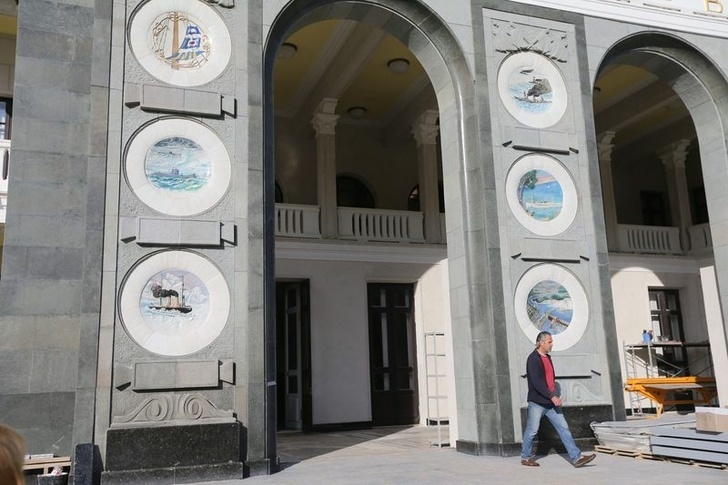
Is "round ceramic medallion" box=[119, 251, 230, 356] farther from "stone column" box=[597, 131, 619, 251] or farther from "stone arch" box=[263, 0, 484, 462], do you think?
"stone column" box=[597, 131, 619, 251]

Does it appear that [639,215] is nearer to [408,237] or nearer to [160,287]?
[408,237]

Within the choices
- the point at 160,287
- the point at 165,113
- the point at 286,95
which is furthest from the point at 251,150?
the point at 286,95

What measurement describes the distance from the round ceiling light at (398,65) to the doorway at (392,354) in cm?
513

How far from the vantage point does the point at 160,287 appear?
27.8 feet

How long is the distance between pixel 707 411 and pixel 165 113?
7877mm

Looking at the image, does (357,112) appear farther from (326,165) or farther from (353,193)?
(326,165)

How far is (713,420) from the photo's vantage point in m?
8.22

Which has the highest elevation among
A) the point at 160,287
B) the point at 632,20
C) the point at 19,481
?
the point at 632,20

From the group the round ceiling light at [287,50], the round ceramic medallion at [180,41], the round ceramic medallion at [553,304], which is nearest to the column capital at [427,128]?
the round ceiling light at [287,50]

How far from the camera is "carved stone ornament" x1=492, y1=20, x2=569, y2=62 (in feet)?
36.0

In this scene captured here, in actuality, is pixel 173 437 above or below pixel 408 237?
below

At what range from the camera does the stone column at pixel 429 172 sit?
16812 mm

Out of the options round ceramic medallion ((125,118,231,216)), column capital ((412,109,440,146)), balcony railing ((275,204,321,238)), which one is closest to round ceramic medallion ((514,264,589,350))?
round ceramic medallion ((125,118,231,216))

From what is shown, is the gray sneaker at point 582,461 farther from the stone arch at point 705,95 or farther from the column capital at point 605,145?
the column capital at point 605,145
